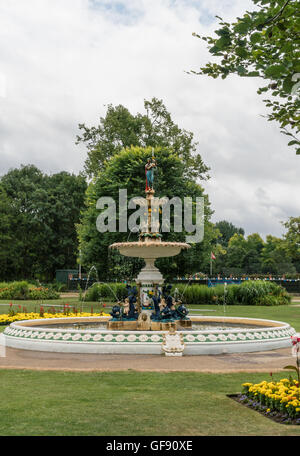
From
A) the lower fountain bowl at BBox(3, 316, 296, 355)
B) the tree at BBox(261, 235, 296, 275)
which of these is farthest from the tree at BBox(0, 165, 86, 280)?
the lower fountain bowl at BBox(3, 316, 296, 355)

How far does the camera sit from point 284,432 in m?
5.91

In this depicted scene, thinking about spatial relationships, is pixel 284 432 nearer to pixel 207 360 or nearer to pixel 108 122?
pixel 207 360

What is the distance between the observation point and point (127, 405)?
7223 millimetres

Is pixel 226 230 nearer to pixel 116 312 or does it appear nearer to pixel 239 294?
pixel 239 294

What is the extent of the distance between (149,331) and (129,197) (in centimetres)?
1952

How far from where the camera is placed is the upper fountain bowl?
15.2m

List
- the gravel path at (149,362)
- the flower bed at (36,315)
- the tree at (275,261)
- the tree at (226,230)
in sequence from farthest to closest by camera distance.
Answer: the tree at (226,230)
the tree at (275,261)
the flower bed at (36,315)
the gravel path at (149,362)

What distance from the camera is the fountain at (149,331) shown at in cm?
1235

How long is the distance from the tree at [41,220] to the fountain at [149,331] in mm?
40331

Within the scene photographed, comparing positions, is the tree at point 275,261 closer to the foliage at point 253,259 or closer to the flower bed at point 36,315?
the foliage at point 253,259

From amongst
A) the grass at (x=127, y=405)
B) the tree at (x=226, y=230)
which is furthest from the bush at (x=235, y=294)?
the tree at (x=226, y=230)

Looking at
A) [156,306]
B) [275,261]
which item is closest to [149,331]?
[156,306]
